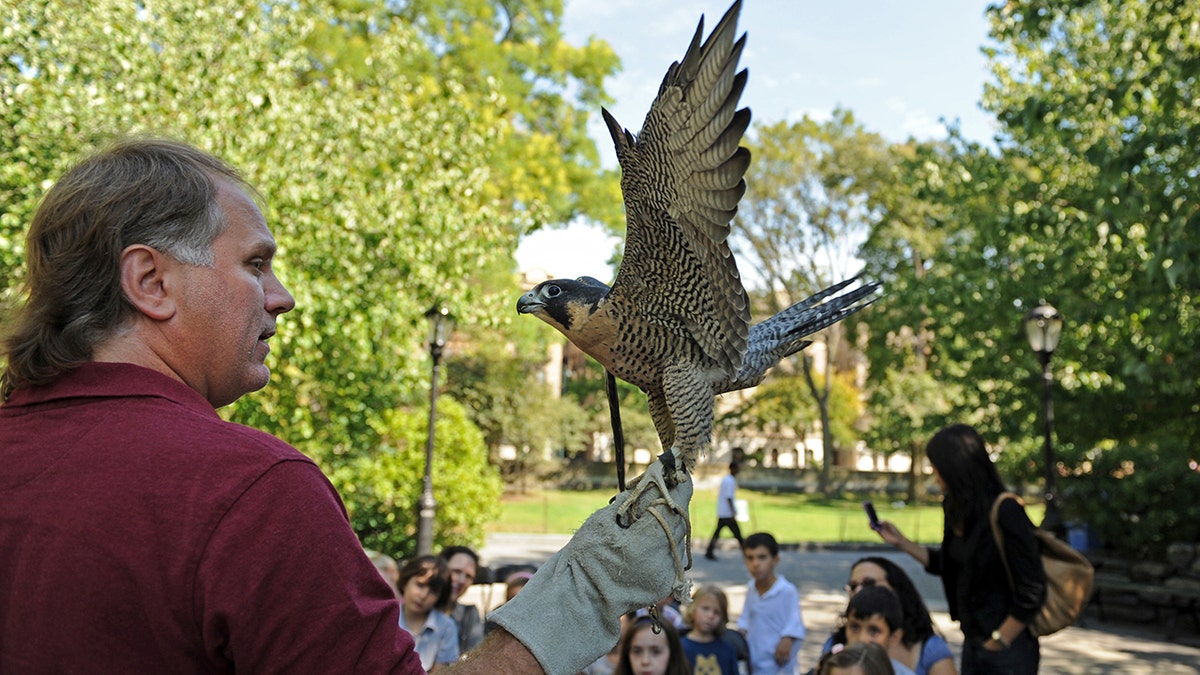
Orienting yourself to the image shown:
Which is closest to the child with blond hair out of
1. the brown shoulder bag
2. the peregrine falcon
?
the brown shoulder bag

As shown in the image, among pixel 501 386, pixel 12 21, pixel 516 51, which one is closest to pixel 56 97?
pixel 12 21

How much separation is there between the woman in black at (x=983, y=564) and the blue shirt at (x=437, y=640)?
2.65 m

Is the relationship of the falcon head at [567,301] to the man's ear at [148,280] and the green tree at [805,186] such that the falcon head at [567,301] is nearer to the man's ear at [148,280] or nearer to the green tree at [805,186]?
the man's ear at [148,280]

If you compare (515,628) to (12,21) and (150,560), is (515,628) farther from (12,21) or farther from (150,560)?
(12,21)

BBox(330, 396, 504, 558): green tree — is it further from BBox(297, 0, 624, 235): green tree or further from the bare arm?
the bare arm

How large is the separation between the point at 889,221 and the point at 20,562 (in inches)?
1189

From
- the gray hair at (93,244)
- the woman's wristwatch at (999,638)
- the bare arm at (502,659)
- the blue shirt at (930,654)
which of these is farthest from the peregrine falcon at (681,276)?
the blue shirt at (930,654)

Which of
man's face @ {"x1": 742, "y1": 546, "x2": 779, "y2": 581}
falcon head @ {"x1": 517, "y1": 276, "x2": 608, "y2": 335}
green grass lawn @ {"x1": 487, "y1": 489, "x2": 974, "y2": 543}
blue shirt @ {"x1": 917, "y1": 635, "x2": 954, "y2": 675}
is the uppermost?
falcon head @ {"x1": 517, "y1": 276, "x2": 608, "y2": 335}

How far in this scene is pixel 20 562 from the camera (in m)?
1.18

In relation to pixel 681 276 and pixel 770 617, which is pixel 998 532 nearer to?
pixel 770 617

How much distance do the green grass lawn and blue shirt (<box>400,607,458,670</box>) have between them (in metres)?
11.9

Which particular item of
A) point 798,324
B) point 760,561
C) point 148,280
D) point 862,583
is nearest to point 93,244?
point 148,280

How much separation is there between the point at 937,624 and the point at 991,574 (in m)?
7.48

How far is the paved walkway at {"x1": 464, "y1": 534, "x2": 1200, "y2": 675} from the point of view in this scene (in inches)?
374
